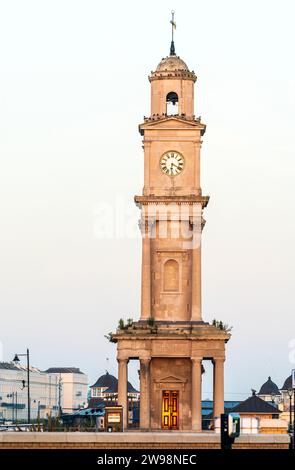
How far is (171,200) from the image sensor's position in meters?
121

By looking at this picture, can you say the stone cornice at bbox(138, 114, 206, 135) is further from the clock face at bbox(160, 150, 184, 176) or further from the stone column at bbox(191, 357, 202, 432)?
the stone column at bbox(191, 357, 202, 432)

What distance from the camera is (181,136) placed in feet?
402

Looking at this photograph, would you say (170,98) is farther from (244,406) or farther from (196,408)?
(244,406)

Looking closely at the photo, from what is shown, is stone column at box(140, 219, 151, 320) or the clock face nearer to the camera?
stone column at box(140, 219, 151, 320)

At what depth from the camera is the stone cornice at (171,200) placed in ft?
A: 397

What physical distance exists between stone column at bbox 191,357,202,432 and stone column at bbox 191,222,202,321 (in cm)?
358

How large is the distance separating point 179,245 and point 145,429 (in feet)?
48.3

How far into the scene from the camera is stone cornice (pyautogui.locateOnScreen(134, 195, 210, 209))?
120875 millimetres

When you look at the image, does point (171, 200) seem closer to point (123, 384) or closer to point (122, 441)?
point (123, 384)

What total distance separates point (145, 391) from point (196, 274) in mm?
9563

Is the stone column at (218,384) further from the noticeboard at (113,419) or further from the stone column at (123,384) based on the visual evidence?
the noticeboard at (113,419)

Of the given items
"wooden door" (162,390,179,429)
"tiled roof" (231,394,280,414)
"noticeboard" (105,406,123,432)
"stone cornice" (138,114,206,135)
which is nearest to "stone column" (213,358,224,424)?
"wooden door" (162,390,179,429)
